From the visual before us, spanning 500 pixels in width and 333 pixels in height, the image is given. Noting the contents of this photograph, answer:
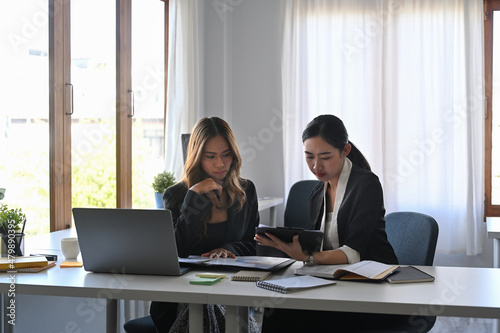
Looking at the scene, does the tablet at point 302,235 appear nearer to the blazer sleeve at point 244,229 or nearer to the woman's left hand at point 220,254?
the woman's left hand at point 220,254

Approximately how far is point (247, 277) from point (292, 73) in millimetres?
3215

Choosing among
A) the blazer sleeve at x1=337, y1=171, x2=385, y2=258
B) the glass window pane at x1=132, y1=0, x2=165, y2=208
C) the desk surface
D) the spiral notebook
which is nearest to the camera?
the desk surface

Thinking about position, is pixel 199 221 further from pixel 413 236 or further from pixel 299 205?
pixel 299 205

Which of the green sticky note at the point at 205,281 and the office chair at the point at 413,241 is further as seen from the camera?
the office chair at the point at 413,241

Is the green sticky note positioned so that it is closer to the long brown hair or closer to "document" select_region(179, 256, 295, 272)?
"document" select_region(179, 256, 295, 272)

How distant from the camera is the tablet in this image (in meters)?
1.83

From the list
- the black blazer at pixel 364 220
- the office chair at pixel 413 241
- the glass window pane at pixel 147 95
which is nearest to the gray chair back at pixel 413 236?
the office chair at pixel 413 241

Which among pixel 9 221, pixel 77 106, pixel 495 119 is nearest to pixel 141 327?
pixel 9 221

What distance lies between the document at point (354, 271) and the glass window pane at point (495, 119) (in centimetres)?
307

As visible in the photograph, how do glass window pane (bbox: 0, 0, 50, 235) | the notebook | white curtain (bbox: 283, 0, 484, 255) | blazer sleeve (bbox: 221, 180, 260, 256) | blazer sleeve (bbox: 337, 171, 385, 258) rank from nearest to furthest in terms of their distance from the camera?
1. the notebook
2. blazer sleeve (bbox: 337, 171, 385, 258)
3. blazer sleeve (bbox: 221, 180, 260, 256)
4. glass window pane (bbox: 0, 0, 50, 235)
5. white curtain (bbox: 283, 0, 484, 255)

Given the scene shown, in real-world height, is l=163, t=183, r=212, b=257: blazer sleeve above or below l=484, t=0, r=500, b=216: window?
below

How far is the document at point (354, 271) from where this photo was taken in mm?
1689

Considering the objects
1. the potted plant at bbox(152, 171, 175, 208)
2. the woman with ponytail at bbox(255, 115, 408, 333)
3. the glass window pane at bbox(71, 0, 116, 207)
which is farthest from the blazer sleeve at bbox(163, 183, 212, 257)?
the potted plant at bbox(152, 171, 175, 208)

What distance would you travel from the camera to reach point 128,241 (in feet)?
5.66
